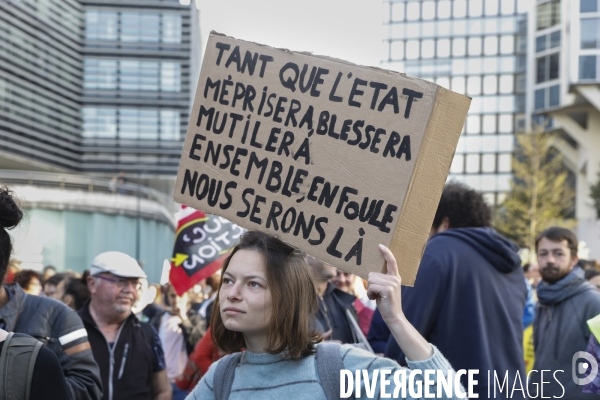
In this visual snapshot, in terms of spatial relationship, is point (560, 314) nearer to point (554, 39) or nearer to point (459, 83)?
point (554, 39)

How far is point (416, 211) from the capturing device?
2.85 m

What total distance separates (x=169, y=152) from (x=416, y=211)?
188 feet

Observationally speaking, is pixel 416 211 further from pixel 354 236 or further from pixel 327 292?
pixel 327 292

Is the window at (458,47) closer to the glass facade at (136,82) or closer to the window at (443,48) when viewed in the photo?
the window at (443,48)

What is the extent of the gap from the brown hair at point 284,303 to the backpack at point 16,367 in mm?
641

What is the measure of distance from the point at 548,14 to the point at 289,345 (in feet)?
191

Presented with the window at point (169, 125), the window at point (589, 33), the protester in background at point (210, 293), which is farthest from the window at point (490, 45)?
the protester in background at point (210, 293)

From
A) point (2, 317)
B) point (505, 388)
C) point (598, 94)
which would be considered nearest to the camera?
point (2, 317)

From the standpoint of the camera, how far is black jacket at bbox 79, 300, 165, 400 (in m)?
5.16

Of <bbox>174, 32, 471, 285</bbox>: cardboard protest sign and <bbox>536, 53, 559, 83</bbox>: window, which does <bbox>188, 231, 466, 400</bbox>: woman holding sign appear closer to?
<bbox>174, 32, 471, 285</bbox>: cardboard protest sign

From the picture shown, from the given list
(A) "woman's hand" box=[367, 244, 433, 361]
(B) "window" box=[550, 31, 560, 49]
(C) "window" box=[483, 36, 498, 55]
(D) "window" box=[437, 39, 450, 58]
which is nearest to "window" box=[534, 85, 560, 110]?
(B) "window" box=[550, 31, 560, 49]

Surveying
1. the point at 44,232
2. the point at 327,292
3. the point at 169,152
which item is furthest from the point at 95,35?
the point at 327,292

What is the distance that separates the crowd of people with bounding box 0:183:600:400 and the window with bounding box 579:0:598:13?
39035 millimetres

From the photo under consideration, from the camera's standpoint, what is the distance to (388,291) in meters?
2.63
